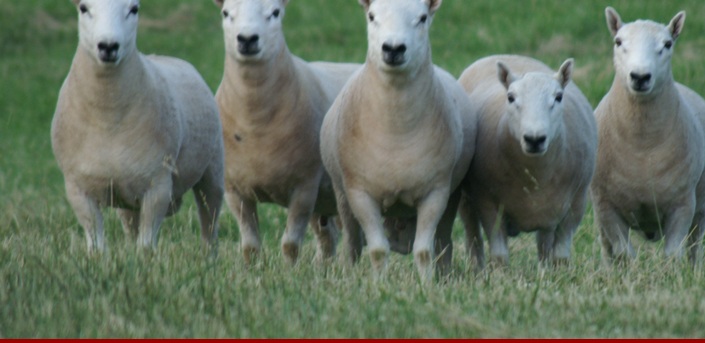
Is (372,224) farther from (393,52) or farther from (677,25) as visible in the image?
(677,25)

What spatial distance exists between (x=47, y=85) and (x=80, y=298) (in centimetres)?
1253

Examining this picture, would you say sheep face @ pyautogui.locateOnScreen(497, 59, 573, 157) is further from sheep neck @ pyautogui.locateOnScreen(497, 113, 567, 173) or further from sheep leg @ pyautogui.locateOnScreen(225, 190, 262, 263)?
sheep leg @ pyautogui.locateOnScreen(225, 190, 262, 263)

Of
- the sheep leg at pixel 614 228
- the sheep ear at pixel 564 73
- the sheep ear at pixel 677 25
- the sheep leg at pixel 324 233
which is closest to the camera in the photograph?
the sheep ear at pixel 564 73

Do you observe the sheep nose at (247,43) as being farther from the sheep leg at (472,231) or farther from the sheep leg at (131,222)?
the sheep leg at (472,231)

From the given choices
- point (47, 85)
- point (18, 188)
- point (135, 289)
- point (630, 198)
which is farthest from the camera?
point (47, 85)

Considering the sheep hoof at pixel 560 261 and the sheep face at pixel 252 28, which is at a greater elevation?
the sheep face at pixel 252 28

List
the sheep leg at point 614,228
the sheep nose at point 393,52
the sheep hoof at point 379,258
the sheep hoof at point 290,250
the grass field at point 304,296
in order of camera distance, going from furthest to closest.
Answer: the sheep leg at point 614,228 < the sheep hoof at point 290,250 < the sheep hoof at point 379,258 < the sheep nose at point 393,52 < the grass field at point 304,296

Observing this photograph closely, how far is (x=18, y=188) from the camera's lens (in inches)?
406

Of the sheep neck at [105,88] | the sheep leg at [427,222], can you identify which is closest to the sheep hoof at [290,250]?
the sheep leg at [427,222]

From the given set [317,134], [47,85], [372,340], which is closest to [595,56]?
[317,134]

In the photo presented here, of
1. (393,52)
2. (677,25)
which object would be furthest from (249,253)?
(677,25)

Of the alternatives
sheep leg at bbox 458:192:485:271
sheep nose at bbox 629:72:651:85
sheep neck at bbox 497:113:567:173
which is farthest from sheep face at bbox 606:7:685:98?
sheep leg at bbox 458:192:485:271

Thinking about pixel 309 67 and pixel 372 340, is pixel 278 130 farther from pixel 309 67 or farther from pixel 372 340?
pixel 372 340

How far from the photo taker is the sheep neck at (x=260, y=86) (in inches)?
238
